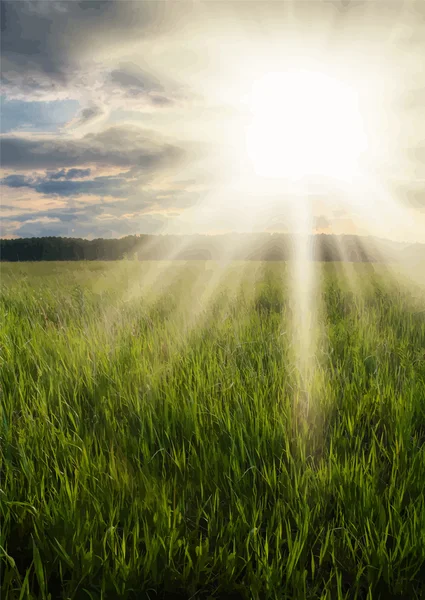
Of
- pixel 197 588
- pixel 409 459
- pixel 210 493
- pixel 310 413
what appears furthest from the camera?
pixel 310 413

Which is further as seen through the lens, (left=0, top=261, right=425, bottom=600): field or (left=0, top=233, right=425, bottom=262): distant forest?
(left=0, top=233, right=425, bottom=262): distant forest

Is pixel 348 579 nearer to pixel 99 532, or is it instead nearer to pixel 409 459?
pixel 409 459

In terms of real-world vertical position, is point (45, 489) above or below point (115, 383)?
below

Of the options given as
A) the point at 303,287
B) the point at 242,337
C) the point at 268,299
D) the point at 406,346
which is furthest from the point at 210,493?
the point at 303,287

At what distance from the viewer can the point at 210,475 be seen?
2.06m

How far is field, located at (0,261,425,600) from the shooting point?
5.29ft

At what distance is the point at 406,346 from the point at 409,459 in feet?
6.77

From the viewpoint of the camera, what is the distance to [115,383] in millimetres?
2977

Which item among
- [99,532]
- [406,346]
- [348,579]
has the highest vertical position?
[406,346]

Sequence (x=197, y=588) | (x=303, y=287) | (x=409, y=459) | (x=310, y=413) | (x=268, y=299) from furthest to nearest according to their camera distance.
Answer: (x=303, y=287) < (x=268, y=299) < (x=310, y=413) < (x=409, y=459) < (x=197, y=588)

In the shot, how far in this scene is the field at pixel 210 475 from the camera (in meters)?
1.61

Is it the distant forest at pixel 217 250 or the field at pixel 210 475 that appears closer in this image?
the field at pixel 210 475

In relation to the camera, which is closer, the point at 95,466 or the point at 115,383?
the point at 95,466

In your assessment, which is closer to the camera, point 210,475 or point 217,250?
point 210,475
